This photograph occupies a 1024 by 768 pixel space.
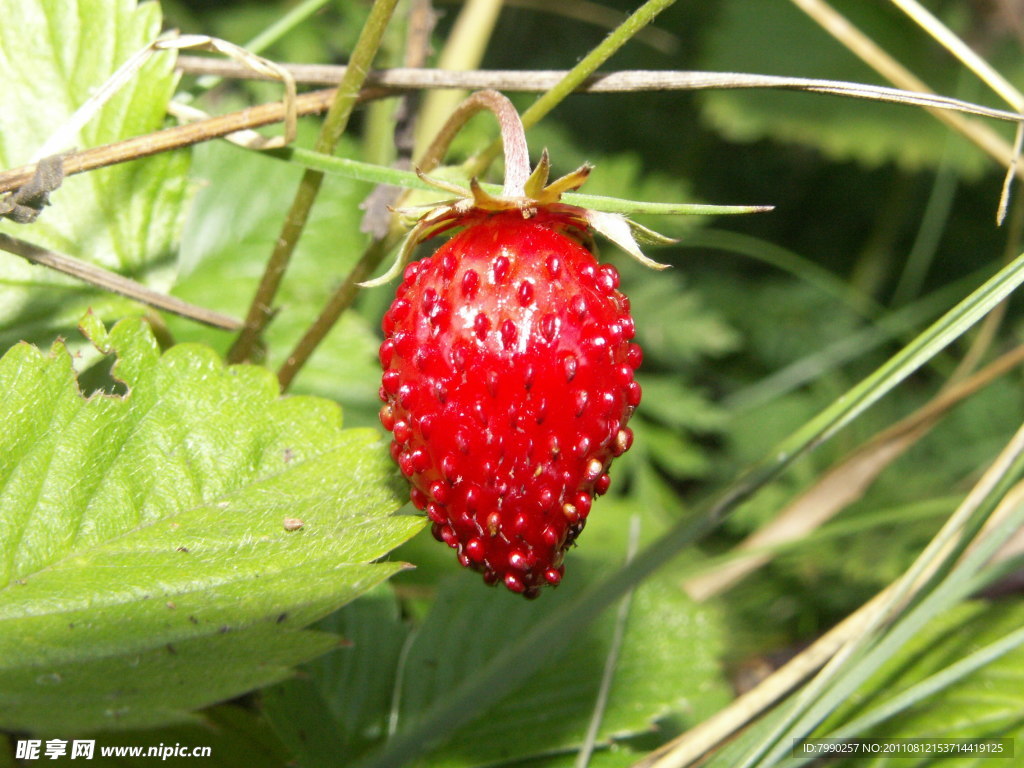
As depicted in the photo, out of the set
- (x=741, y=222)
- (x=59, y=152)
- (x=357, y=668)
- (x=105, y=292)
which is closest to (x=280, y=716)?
(x=357, y=668)

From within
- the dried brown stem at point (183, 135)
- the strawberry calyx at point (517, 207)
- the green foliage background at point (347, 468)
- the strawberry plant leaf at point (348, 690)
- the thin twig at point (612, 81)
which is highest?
the thin twig at point (612, 81)

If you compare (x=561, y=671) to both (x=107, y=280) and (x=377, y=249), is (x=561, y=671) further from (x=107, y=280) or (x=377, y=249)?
(x=107, y=280)

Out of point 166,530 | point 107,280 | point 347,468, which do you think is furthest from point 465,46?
point 166,530

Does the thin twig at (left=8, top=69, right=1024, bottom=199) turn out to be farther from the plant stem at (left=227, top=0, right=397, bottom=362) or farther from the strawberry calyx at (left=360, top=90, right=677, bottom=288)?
the strawberry calyx at (left=360, top=90, right=677, bottom=288)

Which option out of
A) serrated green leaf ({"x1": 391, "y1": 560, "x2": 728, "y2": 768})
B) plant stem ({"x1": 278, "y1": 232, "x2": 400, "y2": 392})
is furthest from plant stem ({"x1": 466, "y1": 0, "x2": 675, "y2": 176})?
serrated green leaf ({"x1": 391, "y1": 560, "x2": 728, "y2": 768})

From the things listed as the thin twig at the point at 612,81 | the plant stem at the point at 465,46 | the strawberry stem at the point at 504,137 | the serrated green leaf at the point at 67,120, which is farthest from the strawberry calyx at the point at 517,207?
the plant stem at the point at 465,46

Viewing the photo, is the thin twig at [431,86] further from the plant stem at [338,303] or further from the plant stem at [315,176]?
the plant stem at [338,303]

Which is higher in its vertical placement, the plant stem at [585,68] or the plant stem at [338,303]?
the plant stem at [585,68]
